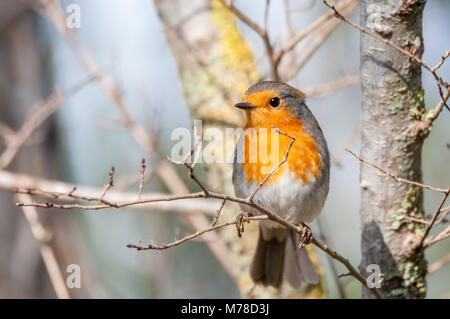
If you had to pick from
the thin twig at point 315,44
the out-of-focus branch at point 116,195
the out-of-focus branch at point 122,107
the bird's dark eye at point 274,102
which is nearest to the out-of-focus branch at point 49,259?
the out-of-focus branch at point 116,195

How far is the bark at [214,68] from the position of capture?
14.3ft

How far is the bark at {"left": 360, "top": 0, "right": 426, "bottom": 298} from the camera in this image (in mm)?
2787

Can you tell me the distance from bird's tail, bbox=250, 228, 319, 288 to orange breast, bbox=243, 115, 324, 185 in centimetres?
86

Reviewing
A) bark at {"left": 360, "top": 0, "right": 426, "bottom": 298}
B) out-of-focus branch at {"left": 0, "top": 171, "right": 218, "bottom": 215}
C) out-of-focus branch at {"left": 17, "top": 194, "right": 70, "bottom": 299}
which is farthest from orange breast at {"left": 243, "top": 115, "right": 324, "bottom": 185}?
out-of-focus branch at {"left": 17, "top": 194, "right": 70, "bottom": 299}

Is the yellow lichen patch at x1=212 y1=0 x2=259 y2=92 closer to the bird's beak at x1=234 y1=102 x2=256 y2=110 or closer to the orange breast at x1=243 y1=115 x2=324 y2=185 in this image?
the bird's beak at x1=234 y1=102 x2=256 y2=110

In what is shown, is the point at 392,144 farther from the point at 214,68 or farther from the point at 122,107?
the point at 122,107

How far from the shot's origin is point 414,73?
285cm

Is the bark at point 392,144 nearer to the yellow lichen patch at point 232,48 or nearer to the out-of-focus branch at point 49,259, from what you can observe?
the yellow lichen patch at point 232,48

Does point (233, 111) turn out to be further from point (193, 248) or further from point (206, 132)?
point (193, 248)

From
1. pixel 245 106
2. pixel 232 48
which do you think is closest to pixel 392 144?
pixel 245 106

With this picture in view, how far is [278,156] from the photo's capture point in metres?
3.15

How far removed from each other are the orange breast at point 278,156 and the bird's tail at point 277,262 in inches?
33.8

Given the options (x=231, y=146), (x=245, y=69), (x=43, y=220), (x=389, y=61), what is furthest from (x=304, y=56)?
(x=43, y=220)

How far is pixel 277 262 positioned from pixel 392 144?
1.42 meters
